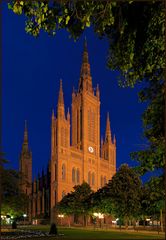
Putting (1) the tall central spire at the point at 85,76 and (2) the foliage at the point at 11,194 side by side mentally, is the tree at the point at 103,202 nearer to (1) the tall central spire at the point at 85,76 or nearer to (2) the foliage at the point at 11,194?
(2) the foliage at the point at 11,194

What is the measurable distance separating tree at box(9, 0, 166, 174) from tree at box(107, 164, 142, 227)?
47.9 metres

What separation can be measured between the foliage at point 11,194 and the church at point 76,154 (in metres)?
56.6

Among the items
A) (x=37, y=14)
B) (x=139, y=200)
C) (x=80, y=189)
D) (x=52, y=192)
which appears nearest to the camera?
(x=37, y=14)

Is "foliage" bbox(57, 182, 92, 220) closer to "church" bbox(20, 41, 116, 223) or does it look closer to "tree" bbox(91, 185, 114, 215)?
"tree" bbox(91, 185, 114, 215)

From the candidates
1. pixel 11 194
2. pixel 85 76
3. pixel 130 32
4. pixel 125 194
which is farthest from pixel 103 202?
pixel 85 76

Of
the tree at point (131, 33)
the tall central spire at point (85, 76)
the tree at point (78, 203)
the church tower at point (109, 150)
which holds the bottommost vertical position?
the tree at point (78, 203)

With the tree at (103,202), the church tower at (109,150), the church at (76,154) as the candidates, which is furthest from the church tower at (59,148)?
the tree at (103,202)

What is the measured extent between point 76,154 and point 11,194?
2710 inches

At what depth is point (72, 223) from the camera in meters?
96.1

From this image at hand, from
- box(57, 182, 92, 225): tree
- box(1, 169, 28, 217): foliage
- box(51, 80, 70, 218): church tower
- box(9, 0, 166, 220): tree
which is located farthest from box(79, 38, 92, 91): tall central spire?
box(9, 0, 166, 220): tree

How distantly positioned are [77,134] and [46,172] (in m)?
13.3

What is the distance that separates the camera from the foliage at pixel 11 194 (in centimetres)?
4016

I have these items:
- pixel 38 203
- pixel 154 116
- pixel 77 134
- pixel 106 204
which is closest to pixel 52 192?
pixel 38 203

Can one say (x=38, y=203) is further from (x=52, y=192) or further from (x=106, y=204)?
(x=106, y=204)
